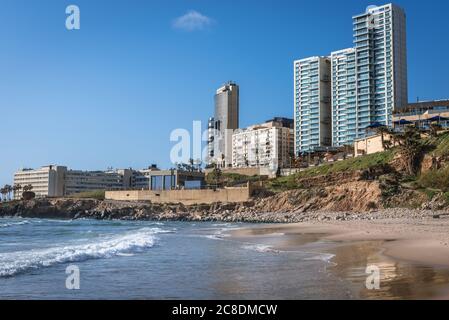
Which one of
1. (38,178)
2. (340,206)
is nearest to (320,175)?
(340,206)

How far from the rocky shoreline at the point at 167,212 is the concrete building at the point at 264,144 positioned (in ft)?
143

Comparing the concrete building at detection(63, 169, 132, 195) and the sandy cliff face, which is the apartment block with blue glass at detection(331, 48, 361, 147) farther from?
the concrete building at detection(63, 169, 132, 195)

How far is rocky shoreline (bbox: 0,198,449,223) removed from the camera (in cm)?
5806

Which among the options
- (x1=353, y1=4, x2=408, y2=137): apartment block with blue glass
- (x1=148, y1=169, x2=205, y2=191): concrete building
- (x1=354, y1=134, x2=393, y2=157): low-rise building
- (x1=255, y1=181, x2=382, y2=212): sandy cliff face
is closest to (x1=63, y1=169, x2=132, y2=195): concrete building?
(x1=148, y1=169, x2=205, y2=191): concrete building

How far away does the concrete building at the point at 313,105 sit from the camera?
395 feet

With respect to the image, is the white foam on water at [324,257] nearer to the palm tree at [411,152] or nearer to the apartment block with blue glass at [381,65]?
the palm tree at [411,152]

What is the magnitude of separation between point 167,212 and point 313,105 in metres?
55.1

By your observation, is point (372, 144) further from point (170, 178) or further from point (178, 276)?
point (178, 276)

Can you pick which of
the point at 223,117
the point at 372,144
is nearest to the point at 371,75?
the point at 372,144

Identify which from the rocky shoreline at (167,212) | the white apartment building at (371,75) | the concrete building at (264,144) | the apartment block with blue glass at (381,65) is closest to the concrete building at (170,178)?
the rocky shoreline at (167,212)

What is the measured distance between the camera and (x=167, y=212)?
276 feet
